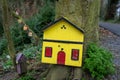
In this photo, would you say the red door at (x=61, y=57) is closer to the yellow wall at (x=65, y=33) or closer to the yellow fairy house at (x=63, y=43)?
the yellow fairy house at (x=63, y=43)

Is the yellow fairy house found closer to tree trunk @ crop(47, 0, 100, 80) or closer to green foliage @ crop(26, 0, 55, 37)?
tree trunk @ crop(47, 0, 100, 80)

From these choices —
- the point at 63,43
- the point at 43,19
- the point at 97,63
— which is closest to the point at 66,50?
the point at 63,43

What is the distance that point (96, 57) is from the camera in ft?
17.0

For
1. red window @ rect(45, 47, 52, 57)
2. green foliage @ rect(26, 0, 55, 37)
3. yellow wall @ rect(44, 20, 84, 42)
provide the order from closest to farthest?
yellow wall @ rect(44, 20, 84, 42) < red window @ rect(45, 47, 52, 57) < green foliage @ rect(26, 0, 55, 37)

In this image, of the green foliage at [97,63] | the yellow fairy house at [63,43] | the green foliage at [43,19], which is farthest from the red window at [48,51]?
the green foliage at [43,19]

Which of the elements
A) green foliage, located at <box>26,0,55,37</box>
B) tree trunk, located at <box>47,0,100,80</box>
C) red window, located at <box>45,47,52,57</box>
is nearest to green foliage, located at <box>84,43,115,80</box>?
tree trunk, located at <box>47,0,100,80</box>

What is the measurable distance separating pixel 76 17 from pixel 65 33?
0.36 m

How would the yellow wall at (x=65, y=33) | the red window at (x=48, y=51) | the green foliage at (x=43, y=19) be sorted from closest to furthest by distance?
the yellow wall at (x=65, y=33) → the red window at (x=48, y=51) → the green foliage at (x=43, y=19)

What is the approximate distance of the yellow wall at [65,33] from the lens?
5035mm

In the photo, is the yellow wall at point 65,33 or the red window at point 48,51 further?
the red window at point 48,51

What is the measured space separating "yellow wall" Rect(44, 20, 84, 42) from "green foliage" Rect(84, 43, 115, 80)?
1.20 ft

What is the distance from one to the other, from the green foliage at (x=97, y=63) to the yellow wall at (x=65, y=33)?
1.20 ft

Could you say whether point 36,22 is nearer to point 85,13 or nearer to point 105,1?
point 85,13

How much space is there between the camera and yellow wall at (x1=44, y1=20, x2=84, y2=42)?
504 centimetres
